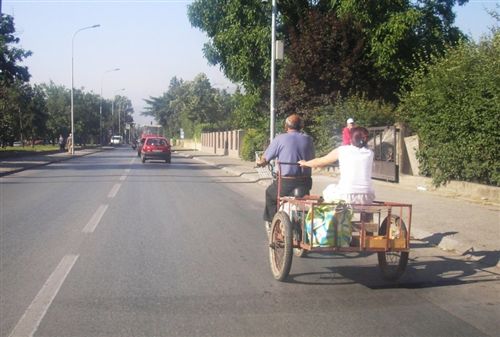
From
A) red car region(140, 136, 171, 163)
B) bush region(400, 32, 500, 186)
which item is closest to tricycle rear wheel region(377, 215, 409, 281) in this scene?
bush region(400, 32, 500, 186)

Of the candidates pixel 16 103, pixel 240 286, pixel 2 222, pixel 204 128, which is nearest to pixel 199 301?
pixel 240 286

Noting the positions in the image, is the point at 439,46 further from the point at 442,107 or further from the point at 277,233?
the point at 277,233

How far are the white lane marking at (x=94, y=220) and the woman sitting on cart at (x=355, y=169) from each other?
5.02 meters

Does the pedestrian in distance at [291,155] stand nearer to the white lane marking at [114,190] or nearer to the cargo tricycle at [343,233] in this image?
the cargo tricycle at [343,233]

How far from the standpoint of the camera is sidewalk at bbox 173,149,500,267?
8.72m

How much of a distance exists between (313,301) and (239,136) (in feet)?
130

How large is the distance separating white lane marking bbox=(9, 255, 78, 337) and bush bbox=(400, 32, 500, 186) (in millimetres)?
9859

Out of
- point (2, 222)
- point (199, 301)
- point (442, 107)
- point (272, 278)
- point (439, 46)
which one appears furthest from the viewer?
point (439, 46)

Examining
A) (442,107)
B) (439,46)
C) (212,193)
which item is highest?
(439,46)

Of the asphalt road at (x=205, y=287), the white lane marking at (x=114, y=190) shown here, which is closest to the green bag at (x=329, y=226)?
the asphalt road at (x=205, y=287)

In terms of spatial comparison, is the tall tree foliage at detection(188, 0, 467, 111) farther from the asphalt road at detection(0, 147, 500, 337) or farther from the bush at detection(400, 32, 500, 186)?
the asphalt road at detection(0, 147, 500, 337)

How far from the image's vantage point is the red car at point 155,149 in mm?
35656

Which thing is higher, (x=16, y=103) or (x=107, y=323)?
(x=16, y=103)

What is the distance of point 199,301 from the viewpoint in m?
5.92
